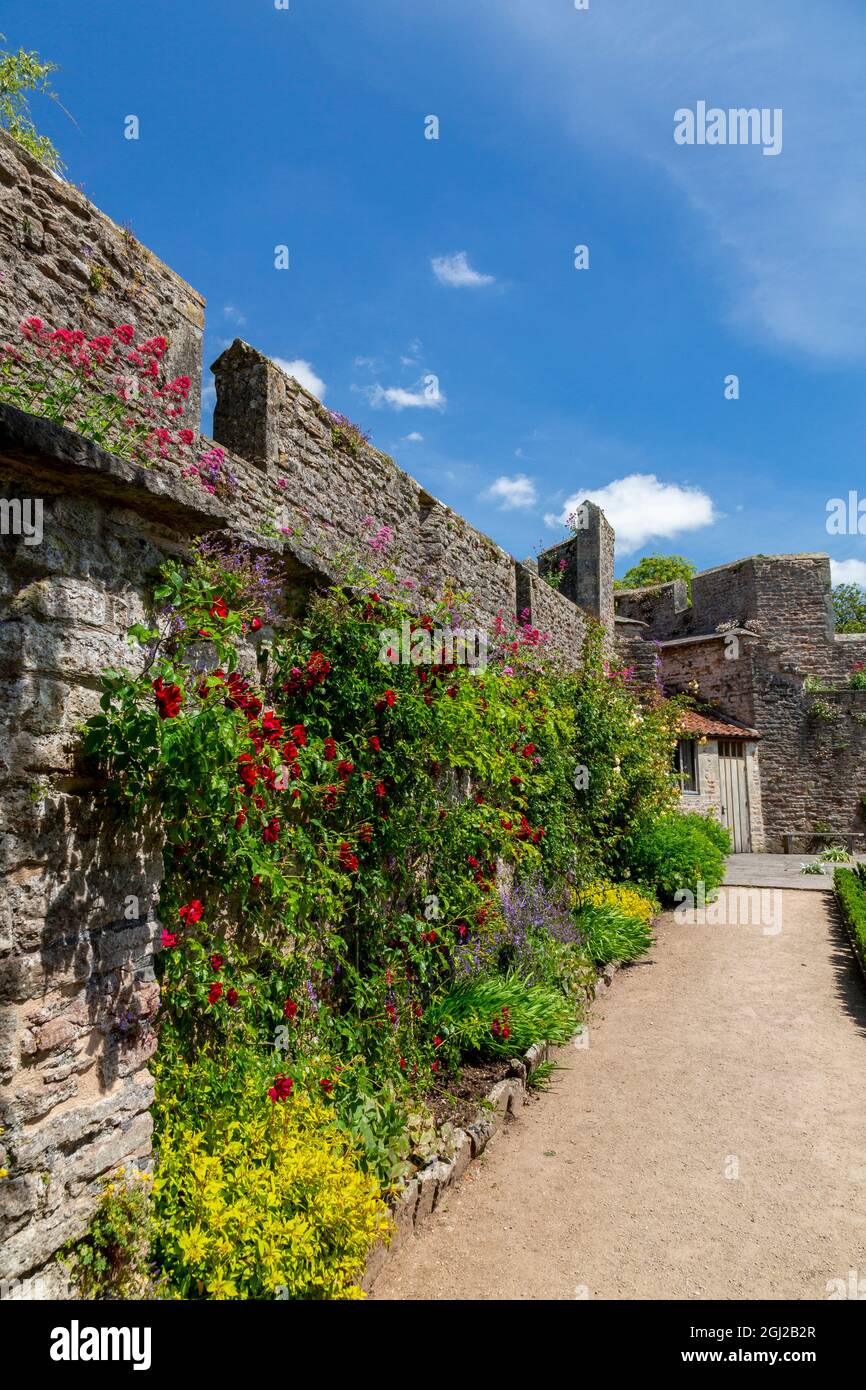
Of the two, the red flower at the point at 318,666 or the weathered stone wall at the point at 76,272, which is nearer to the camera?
the red flower at the point at 318,666

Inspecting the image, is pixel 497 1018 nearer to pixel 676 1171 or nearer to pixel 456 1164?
pixel 456 1164

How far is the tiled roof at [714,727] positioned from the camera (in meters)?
17.1

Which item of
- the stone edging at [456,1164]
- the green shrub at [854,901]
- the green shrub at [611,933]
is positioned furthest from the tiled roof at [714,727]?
the stone edging at [456,1164]

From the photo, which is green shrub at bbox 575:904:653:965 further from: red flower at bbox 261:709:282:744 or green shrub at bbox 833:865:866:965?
red flower at bbox 261:709:282:744

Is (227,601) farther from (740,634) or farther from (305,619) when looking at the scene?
(740,634)

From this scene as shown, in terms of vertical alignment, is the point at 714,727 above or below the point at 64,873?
above

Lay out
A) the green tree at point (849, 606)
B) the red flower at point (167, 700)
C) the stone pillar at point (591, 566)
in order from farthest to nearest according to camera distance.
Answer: the green tree at point (849, 606), the stone pillar at point (591, 566), the red flower at point (167, 700)

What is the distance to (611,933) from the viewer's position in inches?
303

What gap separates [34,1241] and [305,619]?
2840 millimetres

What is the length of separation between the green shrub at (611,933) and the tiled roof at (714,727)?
9.23 meters

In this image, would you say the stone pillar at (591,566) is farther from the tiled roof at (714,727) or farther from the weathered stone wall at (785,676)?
the weathered stone wall at (785,676)

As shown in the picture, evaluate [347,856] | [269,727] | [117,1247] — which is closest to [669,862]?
[347,856]

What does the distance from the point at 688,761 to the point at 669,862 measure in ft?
25.1
